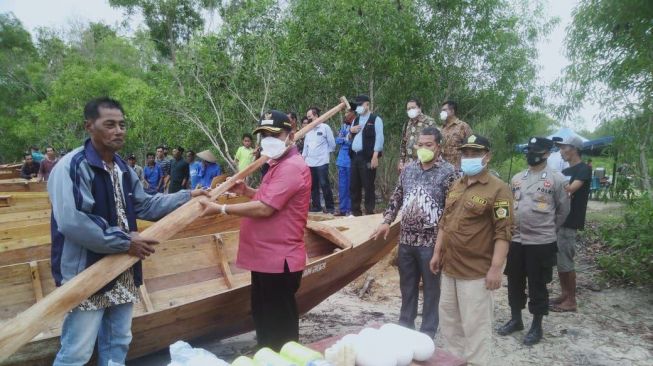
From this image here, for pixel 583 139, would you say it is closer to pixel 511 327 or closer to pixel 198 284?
pixel 511 327

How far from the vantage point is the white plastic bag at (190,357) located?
5.70 feet

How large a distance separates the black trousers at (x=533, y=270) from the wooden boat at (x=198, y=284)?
1.19 meters

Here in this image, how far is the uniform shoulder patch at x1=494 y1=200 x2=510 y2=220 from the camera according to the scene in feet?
10.4

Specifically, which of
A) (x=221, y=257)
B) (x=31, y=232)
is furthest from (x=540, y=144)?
(x=31, y=232)

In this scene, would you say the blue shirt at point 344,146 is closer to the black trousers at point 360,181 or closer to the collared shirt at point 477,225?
the black trousers at point 360,181

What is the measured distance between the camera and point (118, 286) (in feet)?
8.75

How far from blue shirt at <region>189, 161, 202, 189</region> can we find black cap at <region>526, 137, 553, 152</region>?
7.74 m

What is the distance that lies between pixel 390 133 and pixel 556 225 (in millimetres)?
6946

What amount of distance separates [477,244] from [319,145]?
5.05 meters

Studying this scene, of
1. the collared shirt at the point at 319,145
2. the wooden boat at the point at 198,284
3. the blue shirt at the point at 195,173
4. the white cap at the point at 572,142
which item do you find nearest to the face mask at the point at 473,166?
the wooden boat at the point at 198,284

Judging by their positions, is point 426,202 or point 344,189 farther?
point 344,189

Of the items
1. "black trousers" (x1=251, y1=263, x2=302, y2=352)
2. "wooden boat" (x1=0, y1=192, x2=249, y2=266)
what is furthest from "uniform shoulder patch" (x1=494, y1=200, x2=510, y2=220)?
"wooden boat" (x1=0, y1=192, x2=249, y2=266)

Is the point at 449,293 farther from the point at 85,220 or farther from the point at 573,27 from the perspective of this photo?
the point at 573,27

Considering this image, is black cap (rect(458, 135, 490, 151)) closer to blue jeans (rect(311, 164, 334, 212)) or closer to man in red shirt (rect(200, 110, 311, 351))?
man in red shirt (rect(200, 110, 311, 351))
